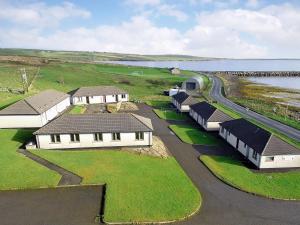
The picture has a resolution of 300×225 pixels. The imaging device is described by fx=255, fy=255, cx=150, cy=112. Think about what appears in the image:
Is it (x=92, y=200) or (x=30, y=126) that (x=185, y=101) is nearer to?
(x=30, y=126)

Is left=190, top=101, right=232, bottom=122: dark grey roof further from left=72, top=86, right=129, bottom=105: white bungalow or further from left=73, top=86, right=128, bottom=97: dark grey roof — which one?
left=73, top=86, right=128, bottom=97: dark grey roof

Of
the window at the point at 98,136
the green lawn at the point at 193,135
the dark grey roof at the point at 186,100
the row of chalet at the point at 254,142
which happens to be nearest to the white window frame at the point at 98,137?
the window at the point at 98,136

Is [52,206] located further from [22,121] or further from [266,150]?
[22,121]

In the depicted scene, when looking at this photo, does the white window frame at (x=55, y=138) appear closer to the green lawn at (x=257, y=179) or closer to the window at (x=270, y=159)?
the green lawn at (x=257, y=179)

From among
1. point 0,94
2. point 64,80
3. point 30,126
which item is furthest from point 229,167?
point 64,80

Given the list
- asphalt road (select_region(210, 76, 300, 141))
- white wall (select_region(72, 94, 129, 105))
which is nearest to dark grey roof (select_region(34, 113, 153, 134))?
asphalt road (select_region(210, 76, 300, 141))

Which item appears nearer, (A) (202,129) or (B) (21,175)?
(B) (21,175)
